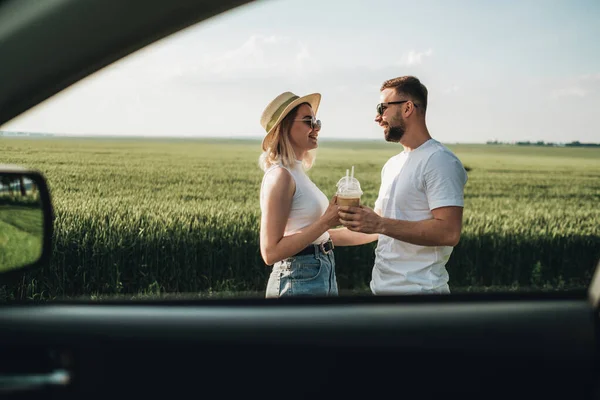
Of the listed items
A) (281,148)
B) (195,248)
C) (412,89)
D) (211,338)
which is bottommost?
(195,248)

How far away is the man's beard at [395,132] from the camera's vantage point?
2564mm

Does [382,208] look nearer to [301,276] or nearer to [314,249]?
[314,249]

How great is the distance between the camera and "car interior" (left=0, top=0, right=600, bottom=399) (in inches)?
39.9

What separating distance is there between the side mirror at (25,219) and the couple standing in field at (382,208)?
1.20 metres

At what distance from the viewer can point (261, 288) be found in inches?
287

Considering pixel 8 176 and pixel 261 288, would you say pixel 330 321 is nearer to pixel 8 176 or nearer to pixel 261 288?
pixel 8 176

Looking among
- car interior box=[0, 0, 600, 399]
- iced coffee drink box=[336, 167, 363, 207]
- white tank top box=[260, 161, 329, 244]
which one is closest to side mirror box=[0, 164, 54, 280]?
car interior box=[0, 0, 600, 399]

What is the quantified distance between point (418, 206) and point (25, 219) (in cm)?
163

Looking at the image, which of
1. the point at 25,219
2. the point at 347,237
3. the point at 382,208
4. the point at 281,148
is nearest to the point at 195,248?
the point at 347,237

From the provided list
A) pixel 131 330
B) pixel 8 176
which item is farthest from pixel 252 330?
pixel 8 176

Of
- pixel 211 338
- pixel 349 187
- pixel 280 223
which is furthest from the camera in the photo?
pixel 280 223

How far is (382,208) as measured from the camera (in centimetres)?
253

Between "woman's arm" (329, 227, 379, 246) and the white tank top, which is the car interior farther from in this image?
"woman's arm" (329, 227, 379, 246)

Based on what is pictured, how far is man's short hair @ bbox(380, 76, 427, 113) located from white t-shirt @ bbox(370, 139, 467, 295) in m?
0.18
